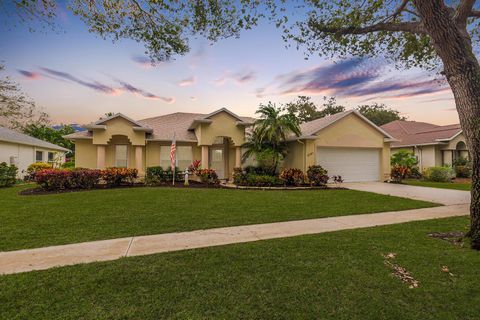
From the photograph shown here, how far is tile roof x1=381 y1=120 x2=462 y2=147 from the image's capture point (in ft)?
69.3

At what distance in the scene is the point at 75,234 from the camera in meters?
5.48

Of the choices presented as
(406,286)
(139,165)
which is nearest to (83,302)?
(406,286)

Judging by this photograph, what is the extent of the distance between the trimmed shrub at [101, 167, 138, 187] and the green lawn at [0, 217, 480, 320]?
1049 centimetres

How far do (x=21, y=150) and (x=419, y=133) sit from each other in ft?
121

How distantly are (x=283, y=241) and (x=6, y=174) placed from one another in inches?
695

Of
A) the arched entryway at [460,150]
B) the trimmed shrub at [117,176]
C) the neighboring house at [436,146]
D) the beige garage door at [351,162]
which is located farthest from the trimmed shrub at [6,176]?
the arched entryway at [460,150]

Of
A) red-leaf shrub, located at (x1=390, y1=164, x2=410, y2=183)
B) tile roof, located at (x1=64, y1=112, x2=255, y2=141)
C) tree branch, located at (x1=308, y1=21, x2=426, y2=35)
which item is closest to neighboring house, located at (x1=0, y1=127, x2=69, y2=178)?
tile roof, located at (x1=64, y1=112, x2=255, y2=141)

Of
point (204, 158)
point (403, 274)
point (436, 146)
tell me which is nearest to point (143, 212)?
point (403, 274)

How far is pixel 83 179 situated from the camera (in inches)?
496

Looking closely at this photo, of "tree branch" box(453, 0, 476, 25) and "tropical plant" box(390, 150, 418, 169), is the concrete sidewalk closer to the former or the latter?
"tree branch" box(453, 0, 476, 25)

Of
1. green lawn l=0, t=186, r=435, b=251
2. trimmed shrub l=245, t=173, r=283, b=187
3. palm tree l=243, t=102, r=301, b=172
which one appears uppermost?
palm tree l=243, t=102, r=301, b=172

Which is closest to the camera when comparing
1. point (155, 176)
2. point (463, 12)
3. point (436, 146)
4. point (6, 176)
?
point (463, 12)

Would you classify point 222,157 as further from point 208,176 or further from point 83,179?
point 83,179

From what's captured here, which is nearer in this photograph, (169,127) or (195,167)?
(195,167)
